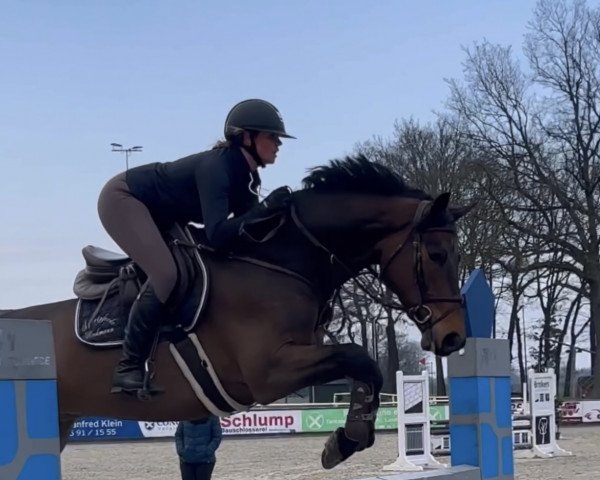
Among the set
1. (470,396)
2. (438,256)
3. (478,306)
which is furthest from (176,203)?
(470,396)

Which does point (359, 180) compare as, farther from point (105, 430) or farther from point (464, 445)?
point (105, 430)

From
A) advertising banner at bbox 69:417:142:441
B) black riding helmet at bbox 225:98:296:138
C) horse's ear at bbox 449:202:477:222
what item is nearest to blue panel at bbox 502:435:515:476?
horse's ear at bbox 449:202:477:222

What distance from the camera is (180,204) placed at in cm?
475

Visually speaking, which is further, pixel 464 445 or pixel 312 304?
pixel 464 445

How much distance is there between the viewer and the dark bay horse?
14.2ft

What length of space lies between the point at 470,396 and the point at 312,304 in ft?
6.10

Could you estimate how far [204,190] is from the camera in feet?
14.6

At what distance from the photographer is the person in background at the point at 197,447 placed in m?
8.94

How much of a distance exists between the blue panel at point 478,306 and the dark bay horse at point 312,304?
77cm

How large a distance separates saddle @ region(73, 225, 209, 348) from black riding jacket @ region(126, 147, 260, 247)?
A: 14 cm

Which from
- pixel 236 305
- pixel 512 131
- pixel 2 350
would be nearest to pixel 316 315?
pixel 236 305

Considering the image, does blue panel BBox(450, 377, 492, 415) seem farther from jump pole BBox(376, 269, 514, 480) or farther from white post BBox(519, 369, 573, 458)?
white post BBox(519, 369, 573, 458)

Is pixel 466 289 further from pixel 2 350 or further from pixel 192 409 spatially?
pixel 2 350

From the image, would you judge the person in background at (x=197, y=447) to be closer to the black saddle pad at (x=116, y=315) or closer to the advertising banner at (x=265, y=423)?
the black saddle pad at (x=116, y=315)
